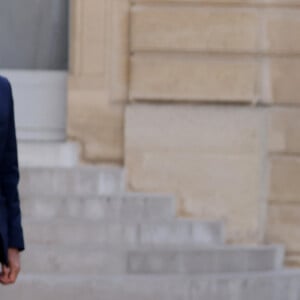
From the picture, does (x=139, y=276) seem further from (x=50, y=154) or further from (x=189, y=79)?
(x=189, y=79)

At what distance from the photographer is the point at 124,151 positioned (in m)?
8.41

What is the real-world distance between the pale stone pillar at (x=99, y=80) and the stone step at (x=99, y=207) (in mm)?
512

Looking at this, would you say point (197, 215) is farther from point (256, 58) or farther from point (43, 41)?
point (43, 41)

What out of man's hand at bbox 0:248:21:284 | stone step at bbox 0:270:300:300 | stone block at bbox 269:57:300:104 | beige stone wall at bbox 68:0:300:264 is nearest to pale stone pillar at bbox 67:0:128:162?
beige stone wall at bbox 68:0:300:264

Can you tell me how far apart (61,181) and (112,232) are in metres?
0.61

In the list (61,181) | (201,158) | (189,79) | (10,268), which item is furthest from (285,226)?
(10,268)

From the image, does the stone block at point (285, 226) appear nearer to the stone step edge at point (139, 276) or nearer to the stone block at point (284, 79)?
the stone step edge at point (139, 276)

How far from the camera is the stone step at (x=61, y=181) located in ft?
26.7

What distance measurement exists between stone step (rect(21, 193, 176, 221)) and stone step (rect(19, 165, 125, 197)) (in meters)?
0.13

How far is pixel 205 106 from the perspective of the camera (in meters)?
8.42

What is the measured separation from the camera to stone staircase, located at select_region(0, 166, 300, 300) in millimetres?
7500

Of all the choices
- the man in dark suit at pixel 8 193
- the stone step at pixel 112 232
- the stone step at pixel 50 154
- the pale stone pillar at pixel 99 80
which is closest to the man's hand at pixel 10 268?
the man in dark suit at pixel 8 193

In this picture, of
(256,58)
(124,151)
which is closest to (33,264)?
(124,151)

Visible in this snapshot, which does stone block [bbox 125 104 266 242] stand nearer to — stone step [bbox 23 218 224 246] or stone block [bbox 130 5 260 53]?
stone step [bbox 23 218 224 246]
